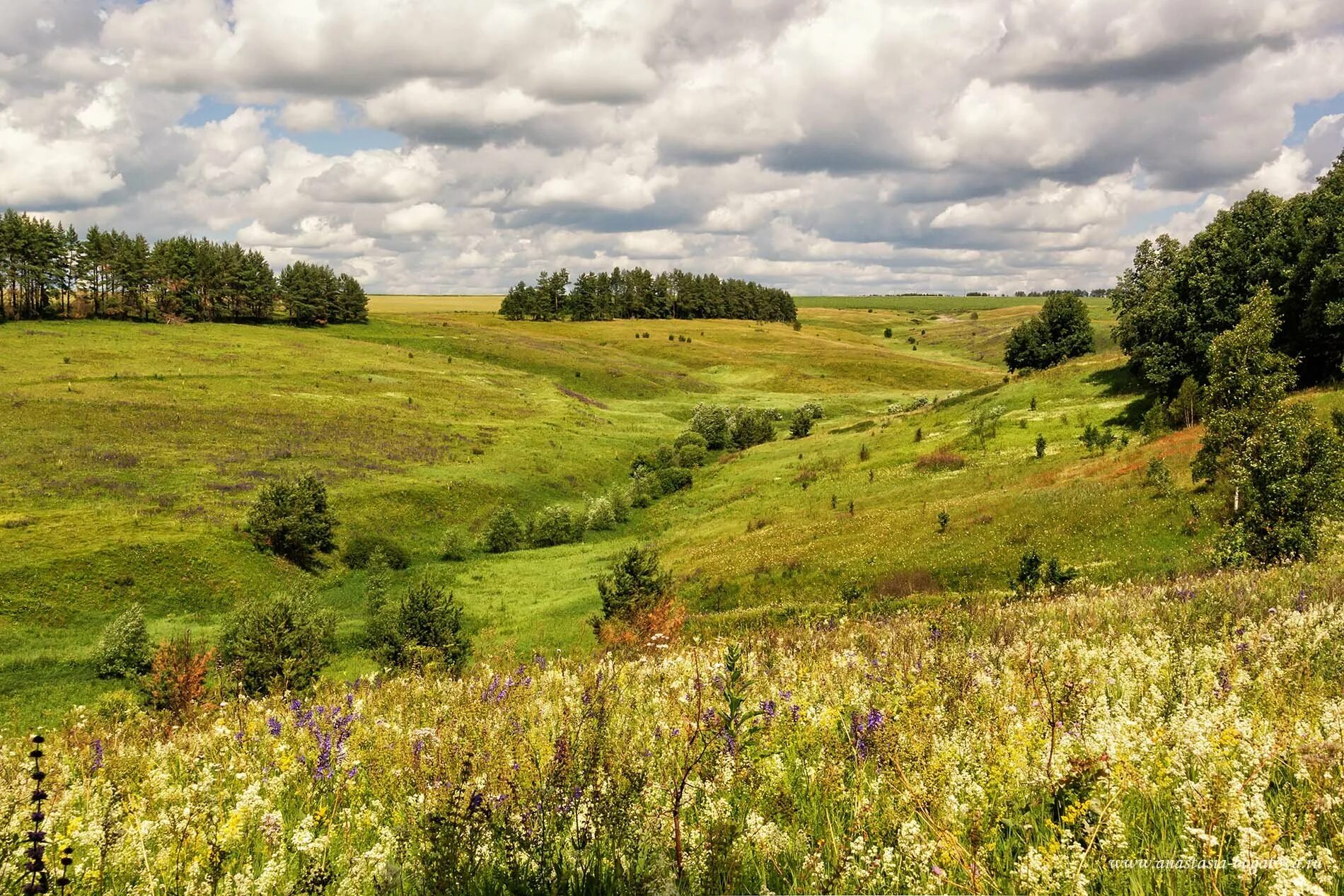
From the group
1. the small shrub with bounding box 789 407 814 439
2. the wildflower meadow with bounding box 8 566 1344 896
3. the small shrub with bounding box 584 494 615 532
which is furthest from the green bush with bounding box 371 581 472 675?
the small shrub with bounding box 789 407 814 439

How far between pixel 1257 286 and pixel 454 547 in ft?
182

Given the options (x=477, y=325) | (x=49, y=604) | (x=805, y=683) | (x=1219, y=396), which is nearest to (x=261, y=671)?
(x=49, y=604)

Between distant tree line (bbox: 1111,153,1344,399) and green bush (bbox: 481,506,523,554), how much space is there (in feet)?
158

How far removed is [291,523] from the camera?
46406 mm

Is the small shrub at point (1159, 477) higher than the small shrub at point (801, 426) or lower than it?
higher

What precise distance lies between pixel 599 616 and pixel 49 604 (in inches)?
1123

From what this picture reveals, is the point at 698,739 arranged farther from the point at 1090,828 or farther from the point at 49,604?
the point at 49,604

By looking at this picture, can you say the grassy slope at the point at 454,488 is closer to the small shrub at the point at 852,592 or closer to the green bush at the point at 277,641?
the small shrub at the point at 852,592

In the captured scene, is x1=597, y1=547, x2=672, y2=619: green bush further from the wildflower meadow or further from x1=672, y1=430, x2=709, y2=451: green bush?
x1=672, y1=430, x2=709, y2=451: green bush

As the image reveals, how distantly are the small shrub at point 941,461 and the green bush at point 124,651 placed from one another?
4855cm

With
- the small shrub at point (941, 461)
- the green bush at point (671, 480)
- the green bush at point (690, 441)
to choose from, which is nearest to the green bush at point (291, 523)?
the green bush at point (671, 480)

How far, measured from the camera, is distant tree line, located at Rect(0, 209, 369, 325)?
378ft

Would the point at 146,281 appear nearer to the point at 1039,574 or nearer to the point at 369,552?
the point at 369,552

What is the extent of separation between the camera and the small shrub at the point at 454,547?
51.7 metres
